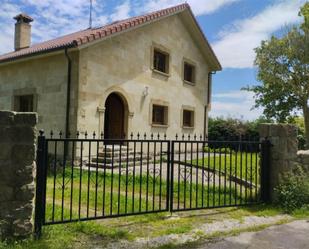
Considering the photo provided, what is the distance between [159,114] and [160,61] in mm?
2557

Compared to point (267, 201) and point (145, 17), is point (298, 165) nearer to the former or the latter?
point (267, 201)

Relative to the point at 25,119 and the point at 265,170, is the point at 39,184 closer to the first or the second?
the point at 25,119

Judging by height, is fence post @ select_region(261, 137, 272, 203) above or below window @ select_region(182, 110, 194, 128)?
below

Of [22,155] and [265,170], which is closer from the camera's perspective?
[22,155]

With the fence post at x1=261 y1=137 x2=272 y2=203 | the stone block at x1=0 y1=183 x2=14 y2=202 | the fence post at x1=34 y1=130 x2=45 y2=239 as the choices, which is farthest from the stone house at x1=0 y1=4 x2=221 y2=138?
the stone block at x1=0 y1=183 x2=14 y2=202

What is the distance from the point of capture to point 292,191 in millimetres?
6824

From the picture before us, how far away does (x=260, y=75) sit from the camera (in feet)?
69.5

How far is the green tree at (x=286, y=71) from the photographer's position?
786 inches

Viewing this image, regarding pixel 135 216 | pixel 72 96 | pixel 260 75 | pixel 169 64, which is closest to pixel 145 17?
pixel 169 64

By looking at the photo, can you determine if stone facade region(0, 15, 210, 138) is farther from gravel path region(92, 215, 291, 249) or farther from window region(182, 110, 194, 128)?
gravel path region(92, 215, 291, 249)

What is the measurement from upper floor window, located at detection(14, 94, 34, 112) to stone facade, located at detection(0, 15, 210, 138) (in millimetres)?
237

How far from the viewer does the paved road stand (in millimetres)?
4492

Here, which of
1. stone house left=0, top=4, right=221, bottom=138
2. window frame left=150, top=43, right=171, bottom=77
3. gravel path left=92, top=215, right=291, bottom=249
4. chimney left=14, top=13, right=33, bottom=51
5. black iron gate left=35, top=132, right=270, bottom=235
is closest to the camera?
gravel path left=92, top=215, right=291, bottom=249

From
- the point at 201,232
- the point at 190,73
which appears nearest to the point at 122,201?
the point at 201,232
